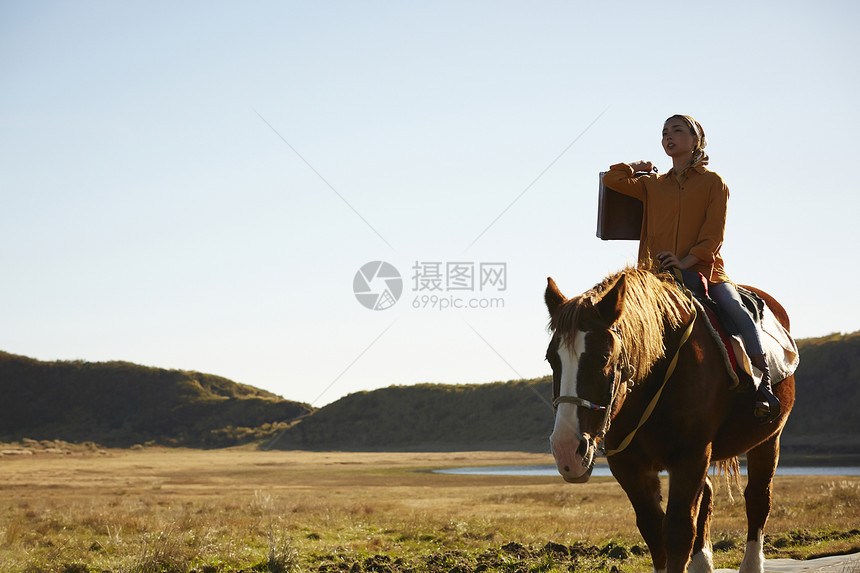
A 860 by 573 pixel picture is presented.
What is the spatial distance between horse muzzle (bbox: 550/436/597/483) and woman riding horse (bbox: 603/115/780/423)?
203cm

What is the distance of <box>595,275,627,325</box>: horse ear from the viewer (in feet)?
13.7

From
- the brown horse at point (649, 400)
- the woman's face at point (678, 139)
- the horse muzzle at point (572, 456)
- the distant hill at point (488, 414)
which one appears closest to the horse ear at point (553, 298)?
the brown horse at point (649, 400)

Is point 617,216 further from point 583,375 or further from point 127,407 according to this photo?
point 127,407

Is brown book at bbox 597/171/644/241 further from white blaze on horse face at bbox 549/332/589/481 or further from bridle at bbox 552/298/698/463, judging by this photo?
white blaze on horse face at bbox 549/332/589/481

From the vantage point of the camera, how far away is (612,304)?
13.7 ft

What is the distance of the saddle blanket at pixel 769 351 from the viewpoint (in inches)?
196

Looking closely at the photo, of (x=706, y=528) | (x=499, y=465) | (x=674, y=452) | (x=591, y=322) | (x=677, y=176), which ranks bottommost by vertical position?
(x=499, y=465)

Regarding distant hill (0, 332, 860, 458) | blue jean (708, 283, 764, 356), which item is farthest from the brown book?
distant hill (0, 332, 860, 458)

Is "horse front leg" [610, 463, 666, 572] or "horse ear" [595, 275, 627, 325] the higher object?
"horse ear" [595, 275, 627, 325]

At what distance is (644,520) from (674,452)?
711mm

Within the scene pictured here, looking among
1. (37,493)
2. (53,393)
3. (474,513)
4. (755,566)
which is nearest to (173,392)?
(53,393)

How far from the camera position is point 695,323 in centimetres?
506

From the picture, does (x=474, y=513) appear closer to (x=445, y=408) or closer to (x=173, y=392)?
(x=445, y=408)

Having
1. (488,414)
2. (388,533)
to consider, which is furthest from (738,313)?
(488,414)
